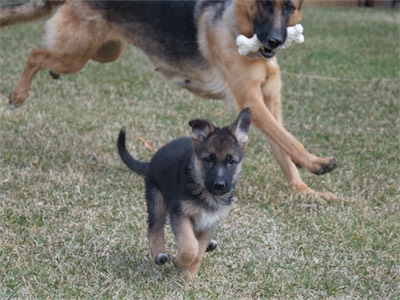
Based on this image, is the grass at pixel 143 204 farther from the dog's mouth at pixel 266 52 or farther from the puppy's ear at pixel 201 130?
the dog's mouth at pixel 266 52

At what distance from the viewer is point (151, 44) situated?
6.79 metres

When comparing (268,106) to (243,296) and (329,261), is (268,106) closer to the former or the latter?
(329,261)

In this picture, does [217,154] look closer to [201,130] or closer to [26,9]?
[201,130]

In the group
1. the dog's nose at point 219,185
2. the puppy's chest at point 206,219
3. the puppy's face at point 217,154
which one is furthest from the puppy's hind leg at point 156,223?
the dog's nose at point 219,185

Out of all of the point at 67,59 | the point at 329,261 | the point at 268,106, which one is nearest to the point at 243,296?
the point at 329,261

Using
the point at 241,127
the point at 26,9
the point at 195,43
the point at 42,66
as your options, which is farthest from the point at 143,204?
the point at 26,9

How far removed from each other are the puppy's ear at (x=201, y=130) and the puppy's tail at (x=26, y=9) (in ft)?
11.1

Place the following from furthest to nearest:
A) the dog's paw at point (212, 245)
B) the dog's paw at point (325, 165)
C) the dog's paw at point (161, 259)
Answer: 1. the dog's paw at point (325, 165)
2. the dog's paw at point (212, 245)
3. the dog's paw at point (161, 259)

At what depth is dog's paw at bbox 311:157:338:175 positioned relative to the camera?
530cm

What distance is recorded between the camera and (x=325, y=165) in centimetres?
533

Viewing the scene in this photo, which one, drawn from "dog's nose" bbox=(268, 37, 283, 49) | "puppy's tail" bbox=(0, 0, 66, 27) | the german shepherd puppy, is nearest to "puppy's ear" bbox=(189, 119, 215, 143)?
the german shepherd puppy

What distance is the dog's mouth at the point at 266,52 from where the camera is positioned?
5.81 meters

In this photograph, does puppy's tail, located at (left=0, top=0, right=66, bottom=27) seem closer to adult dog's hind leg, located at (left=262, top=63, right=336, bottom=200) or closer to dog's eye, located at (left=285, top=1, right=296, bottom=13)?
adult dog's hind leg, located at (left=262, top=63, right=336, bottom=200)

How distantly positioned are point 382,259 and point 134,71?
6282 millimetres
